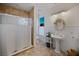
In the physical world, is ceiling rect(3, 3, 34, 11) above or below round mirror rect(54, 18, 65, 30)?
above

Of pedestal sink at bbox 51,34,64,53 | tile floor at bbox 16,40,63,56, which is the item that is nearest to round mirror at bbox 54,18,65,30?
pedestal sink at bbox 51,34,64,53

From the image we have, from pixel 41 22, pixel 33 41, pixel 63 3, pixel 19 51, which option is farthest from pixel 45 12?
pixel 19 51

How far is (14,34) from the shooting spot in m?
2.04

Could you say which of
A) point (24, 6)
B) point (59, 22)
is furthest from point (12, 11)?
point (59, 22)

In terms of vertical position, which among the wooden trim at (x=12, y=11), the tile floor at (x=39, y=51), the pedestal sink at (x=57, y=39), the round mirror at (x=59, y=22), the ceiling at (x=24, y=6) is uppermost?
the ceiling at (x=24, y=6)

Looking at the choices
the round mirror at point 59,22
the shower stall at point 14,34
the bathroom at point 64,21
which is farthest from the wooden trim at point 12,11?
the round mirror at point 59,22

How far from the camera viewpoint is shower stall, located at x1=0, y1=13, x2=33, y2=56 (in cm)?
198

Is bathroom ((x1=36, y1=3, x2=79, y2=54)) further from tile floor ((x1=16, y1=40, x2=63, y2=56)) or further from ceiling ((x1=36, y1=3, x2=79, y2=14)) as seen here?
tile floor ((x1=16, y1=40, x2=63, y2=56))

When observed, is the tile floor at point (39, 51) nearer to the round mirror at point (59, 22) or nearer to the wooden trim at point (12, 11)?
the round mirror at point (59, 22)

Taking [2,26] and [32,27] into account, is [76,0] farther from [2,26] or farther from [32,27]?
[2,26]

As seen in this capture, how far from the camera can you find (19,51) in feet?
6.66

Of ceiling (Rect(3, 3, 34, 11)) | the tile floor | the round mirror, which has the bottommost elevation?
the tile floor

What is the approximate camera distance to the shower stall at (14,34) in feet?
6.49

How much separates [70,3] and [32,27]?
858 millimetres
